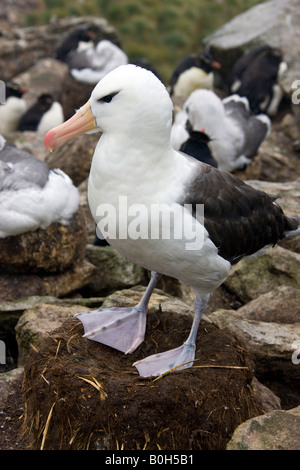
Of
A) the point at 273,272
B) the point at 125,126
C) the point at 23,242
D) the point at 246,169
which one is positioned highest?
the point at 125,126

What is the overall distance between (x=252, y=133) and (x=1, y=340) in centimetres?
500

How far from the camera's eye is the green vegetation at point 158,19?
57.7 feet

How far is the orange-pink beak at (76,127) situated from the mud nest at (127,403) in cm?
120

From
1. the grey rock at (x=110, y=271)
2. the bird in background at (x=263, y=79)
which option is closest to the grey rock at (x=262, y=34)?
the bird in background at (x=263, y=79)

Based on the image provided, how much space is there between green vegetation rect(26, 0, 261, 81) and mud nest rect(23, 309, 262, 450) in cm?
1407

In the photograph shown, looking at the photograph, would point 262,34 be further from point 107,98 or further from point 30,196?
point 107,98

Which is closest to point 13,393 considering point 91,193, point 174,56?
point 91,193

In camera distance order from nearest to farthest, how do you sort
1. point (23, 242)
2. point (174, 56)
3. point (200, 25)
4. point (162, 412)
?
1. point (162, 412)
2. point (23, 242)
3. point (174, 56)
4. point (200, 25)

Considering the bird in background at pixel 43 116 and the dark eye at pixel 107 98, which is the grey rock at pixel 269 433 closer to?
the dark eye at pixel 107 98

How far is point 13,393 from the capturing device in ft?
13.5

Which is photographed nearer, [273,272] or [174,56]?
[273,272]

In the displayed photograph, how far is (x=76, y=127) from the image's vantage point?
3.64 m

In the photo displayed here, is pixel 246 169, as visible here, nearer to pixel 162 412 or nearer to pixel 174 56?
pixel 162 412

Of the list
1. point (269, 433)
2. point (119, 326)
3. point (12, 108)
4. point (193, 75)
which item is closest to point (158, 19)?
point (193, 75)
